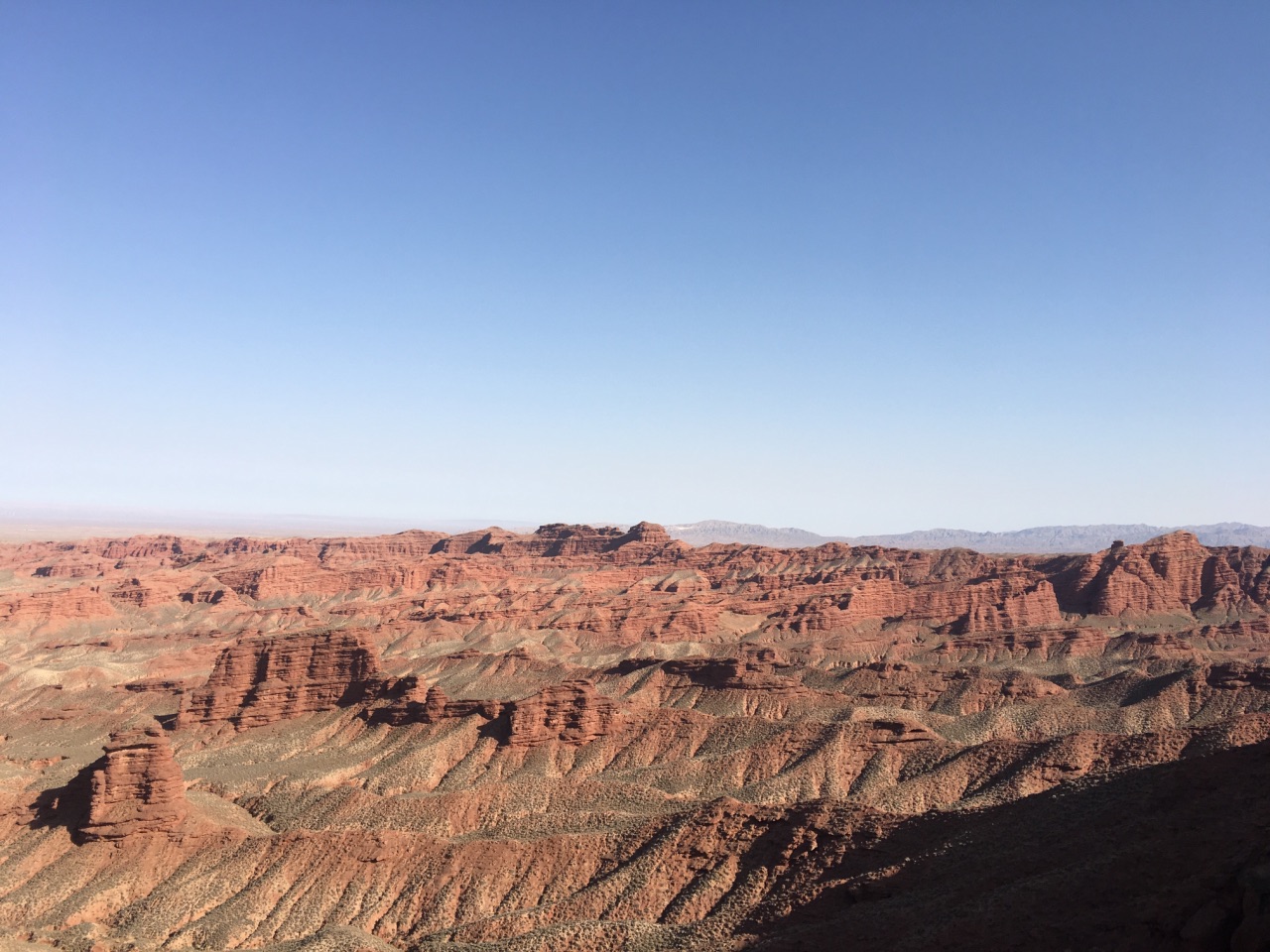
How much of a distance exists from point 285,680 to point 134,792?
38.5m

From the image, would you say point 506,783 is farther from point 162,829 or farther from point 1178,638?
point 1178,638

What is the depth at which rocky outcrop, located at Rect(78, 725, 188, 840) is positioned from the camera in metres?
66.0

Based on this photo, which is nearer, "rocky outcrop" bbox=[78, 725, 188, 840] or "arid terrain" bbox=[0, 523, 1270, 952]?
"arid terrain" bbox=[0, 523, 1270, 952]

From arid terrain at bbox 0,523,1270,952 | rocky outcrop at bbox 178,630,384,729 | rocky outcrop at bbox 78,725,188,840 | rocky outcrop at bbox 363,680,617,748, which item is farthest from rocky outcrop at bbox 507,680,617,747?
rocky outcrop at bbox 78,725,188,840

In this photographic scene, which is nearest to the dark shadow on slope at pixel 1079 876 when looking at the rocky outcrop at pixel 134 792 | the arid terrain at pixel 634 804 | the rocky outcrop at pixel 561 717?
the arid terrain at pixel 634 804

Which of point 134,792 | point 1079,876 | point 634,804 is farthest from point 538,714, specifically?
point 1079,876

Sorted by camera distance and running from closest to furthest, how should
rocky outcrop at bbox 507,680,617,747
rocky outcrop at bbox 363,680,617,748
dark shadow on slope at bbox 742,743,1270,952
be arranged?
dark shadow on slope at bbox 742,743,1270,952 < rocky outcrop at bbox 507,680,617,747 < rocky outcrop at bbox 363,680,617,748

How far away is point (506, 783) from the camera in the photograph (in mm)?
76938

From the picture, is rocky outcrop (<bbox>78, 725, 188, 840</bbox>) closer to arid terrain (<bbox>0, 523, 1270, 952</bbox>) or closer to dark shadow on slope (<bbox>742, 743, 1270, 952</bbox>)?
arid terrain (<bbox>0, 523, 1270, 952</bbox>)

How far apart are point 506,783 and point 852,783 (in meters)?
27.9

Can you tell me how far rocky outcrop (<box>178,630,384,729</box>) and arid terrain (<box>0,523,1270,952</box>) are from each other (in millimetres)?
334

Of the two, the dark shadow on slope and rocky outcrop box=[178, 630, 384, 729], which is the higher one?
the dark shadow on slope

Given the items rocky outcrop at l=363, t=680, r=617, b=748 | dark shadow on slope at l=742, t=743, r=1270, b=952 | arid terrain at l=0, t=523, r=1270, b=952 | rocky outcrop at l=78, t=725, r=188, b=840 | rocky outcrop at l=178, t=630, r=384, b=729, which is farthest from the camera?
rocky outcrop at l=178, t=630, r=384, b=729

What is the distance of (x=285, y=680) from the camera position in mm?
105875
